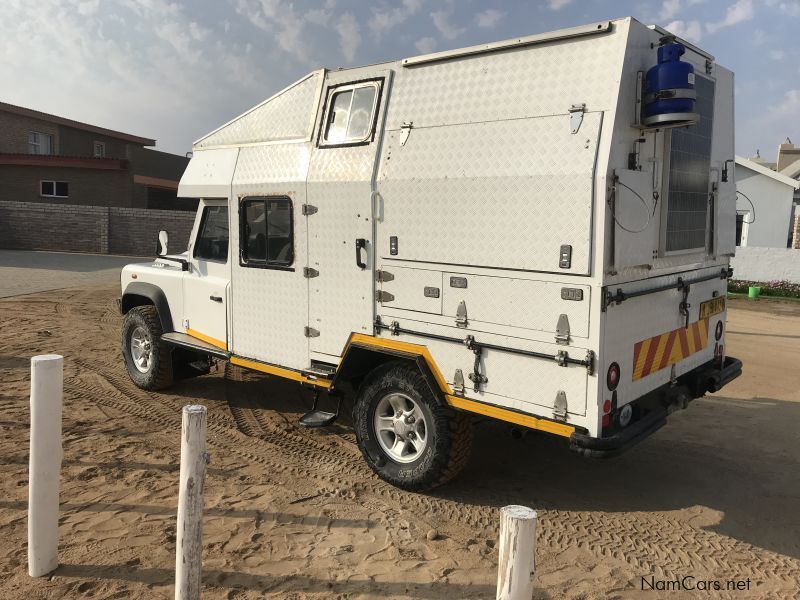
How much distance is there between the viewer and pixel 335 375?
5.00 m

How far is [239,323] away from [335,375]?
1.32 meters

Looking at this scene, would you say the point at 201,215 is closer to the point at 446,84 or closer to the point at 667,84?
the point at 446,84

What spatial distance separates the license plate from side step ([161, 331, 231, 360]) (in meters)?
4.11

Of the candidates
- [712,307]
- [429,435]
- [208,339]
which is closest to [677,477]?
[712,307]

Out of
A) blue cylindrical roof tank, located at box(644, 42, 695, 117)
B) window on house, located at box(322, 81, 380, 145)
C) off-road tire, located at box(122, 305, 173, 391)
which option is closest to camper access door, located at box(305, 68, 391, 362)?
window on house, located at box(322, 81, 380, 145)

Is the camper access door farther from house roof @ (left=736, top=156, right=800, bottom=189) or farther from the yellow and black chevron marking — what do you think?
house roof @ (left=736, top=156, right=800, bottom=189)

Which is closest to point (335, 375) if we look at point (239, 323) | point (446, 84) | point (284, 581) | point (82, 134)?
point (239, 323)

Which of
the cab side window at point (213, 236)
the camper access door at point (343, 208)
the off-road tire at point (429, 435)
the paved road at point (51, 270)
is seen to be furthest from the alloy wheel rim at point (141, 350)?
the paved road at point (51, 270)

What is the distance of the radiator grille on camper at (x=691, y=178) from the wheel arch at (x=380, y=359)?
5.93 ft

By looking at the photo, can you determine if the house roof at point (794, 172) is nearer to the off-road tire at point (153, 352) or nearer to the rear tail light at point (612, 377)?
the rear tail light at point (612, 377)

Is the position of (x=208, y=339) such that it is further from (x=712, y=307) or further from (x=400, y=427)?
(x=712, y=307)

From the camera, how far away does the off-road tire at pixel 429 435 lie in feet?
14.6

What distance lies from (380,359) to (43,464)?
2374 millimetres

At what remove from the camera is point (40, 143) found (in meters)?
30.9
